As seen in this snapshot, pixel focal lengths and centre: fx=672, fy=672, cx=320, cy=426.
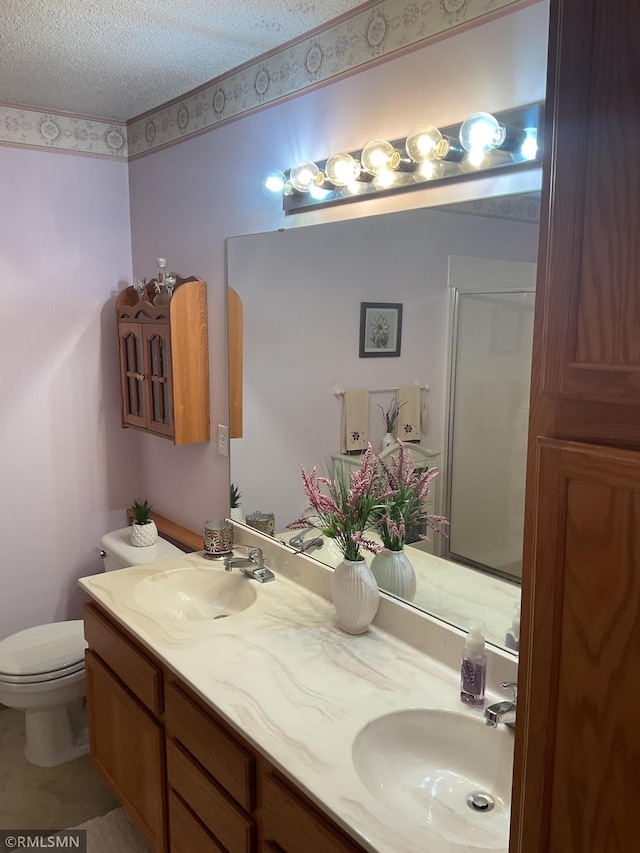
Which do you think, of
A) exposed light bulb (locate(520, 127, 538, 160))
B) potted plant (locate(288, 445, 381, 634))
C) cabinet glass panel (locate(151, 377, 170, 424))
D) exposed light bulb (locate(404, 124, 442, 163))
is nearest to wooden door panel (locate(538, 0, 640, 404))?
exposed light bulb (locate(520, 127, 538, 160))

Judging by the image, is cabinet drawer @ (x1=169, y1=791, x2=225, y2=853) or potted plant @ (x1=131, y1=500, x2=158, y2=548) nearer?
cabinet drawer @ (x1=169, y1=791, x2=225, y2=853)

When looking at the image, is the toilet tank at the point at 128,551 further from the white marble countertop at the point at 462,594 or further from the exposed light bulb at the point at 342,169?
the exposed light bulb at the point at 342,169

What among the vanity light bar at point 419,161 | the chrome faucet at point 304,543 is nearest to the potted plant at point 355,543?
the chrome faucet at point 304,543

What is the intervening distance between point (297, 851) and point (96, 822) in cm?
127

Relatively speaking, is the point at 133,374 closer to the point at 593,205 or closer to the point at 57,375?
the point at 57,375

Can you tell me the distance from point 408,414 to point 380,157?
0.64 metres

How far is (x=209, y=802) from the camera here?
1.56m

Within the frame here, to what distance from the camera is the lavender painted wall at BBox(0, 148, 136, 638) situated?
105 inches

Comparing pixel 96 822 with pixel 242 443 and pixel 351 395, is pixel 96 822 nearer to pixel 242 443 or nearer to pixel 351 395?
pixel 242 443

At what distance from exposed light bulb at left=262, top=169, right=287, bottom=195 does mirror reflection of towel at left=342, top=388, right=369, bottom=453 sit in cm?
65

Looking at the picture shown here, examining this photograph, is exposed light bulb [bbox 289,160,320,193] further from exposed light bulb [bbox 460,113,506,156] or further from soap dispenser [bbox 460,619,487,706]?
soap dispenser [bbox 460,619,487,706]

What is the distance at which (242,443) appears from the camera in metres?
2.32

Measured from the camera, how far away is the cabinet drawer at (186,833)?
5.22 feet

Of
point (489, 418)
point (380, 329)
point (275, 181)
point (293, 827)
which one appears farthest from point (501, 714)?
point (275, 181)
